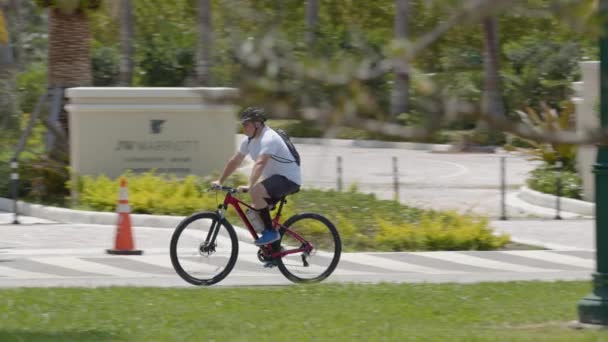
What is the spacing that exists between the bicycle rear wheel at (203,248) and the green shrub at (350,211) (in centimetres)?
215

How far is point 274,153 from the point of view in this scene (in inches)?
441

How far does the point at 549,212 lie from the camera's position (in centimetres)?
1889

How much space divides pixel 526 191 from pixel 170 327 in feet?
40.6

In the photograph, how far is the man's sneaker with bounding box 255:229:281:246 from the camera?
1138 centimetres

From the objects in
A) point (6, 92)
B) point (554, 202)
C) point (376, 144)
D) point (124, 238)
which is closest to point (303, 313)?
point (124, 238)

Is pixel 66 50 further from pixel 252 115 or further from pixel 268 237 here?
pixel 252 115

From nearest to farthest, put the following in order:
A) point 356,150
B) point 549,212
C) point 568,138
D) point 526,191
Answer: point 568,138 < point 549,212 < point 526,191 < point 356,150

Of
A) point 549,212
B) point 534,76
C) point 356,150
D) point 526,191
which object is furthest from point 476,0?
point 534,76

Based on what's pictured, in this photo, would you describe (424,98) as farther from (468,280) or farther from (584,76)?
(584,76)

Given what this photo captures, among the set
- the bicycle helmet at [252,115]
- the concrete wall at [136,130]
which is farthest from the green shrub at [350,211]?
the bicycle helmet at [252,115]

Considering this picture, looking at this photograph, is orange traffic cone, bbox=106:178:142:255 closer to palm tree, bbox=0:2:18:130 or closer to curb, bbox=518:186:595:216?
curb, bbox=518:186:595:216

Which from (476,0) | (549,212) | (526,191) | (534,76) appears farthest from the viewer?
(534,76)

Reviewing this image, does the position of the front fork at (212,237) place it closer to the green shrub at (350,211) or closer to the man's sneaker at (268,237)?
the man's sneaker at (268,237)

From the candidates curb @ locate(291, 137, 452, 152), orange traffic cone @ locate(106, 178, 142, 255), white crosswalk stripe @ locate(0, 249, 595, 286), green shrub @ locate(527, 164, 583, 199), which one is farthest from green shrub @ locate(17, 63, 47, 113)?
white crosswalk stripe @ locate(0, 249, 595, 286)
